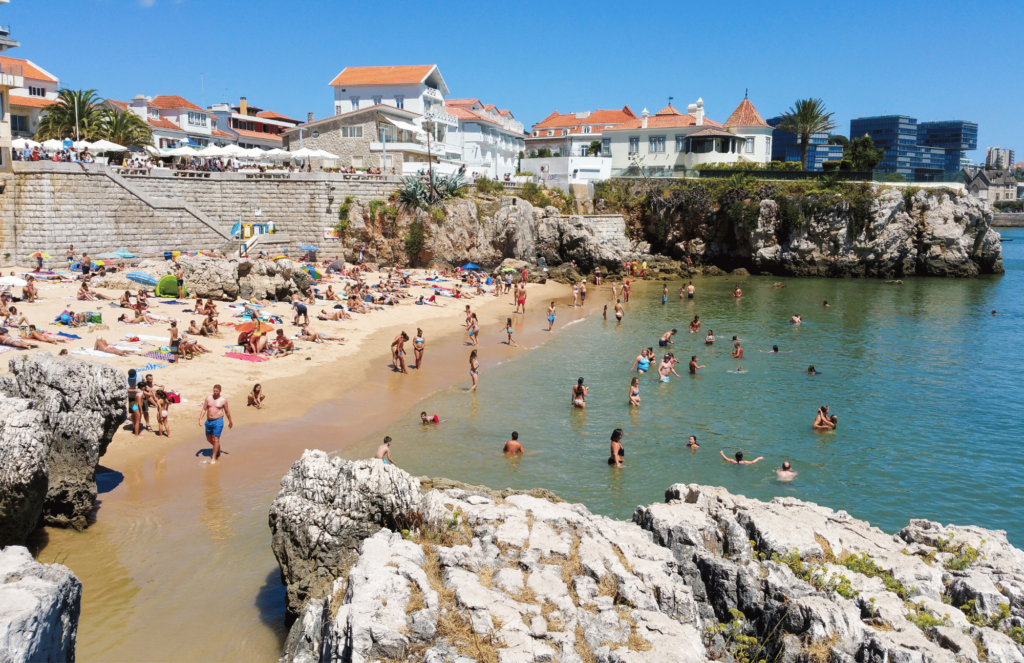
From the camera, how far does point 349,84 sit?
5372 cm

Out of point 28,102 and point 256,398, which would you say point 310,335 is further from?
point 28,102

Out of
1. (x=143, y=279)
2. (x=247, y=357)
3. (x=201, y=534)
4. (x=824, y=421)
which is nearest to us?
(x=201, y=534)

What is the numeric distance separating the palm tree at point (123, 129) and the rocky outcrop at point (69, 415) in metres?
37.1

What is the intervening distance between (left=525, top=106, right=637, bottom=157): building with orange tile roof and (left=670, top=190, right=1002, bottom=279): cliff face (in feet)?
50.6

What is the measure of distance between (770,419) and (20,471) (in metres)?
16.5

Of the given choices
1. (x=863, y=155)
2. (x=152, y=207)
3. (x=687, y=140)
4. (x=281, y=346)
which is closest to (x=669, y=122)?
(x=687, y=140)

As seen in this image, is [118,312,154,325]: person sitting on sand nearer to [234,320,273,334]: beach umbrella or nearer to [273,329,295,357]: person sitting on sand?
[234,320,273,334]: beach umbrella

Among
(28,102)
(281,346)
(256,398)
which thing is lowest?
(256,398)

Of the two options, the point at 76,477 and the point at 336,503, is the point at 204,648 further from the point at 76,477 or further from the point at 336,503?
the point at 76,477

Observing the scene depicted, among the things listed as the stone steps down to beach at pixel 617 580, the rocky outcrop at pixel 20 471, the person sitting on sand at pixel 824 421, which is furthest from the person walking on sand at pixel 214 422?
the person sitting on sand at pixel 824 421

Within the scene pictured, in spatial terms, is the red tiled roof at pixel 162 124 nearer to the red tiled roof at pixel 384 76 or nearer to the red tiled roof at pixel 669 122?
the red tiled roof at pixel 384 76

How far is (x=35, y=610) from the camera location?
17.4ft

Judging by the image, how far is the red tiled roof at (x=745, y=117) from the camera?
181 feet

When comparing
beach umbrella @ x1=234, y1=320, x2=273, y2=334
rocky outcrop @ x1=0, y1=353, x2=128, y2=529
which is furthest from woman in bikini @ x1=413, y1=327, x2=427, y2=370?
rocky outcrop @ x1=0, y1=353, x2=128, y2=529
